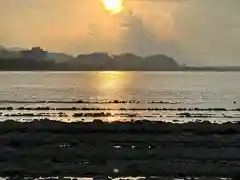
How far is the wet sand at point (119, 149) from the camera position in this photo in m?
20.6

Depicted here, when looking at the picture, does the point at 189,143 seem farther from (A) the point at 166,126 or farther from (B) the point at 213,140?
(A) the point at 166,126

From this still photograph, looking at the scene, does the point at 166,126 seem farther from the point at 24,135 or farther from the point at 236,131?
the point at 24,135

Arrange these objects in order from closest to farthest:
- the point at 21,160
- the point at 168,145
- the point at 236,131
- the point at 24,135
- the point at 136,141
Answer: the point at 21,160 → the point at 168,145 → the point at 136,141 → the point at 24,135 → the point at 236,131

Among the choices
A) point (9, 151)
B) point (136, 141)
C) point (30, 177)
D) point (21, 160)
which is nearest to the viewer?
point (30, 177)

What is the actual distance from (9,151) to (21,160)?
241 cm

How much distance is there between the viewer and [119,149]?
2597 centimetres

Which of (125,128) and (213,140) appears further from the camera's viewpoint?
(125,128)

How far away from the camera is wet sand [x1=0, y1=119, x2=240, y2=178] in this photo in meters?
20.6

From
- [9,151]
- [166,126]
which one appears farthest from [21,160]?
[166,126]

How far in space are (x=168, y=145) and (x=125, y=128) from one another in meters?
7.98

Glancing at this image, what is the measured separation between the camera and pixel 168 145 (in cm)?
2756

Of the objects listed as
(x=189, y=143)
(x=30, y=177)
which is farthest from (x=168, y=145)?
(x=30, y=177)

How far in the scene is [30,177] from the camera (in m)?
19.3

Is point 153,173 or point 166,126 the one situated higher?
point 166,126
